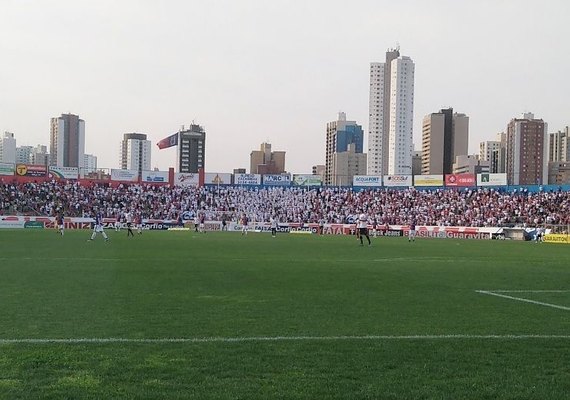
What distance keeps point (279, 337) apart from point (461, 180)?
72.7m

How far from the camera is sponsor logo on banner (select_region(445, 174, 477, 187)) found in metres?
77.0

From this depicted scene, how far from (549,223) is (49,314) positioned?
5892 centimetres

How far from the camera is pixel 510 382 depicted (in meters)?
6.38

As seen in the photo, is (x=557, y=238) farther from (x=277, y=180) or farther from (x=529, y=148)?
(x=529, y=148)

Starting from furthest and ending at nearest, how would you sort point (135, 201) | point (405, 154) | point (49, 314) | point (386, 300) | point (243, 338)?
point (405, 154) → point (135, 201) → point (386, 300) → point (49, 314) → point (243, 338)

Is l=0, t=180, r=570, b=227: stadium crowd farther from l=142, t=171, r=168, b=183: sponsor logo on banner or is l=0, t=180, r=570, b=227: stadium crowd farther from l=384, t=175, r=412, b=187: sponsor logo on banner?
l=142, t=171, r=168, b=183: sponsor logo on banner

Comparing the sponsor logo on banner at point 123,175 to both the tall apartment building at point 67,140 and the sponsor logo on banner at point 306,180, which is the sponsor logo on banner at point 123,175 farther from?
the tall apartment building at point 67,140

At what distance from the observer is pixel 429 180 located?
79.8 m

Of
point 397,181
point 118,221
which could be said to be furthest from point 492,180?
point 118,221

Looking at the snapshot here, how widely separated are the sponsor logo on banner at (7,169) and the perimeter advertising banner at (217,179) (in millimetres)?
23343

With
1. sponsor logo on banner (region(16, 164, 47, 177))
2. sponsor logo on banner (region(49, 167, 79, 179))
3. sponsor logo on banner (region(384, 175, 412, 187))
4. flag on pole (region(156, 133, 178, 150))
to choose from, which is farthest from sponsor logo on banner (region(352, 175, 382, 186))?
sponsor logo on banner (region(16, 164, 47, 177))

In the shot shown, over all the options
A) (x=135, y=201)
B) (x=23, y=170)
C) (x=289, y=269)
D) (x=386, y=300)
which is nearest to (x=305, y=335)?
(x=386, y=300)

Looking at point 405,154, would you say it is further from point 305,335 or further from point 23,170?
point 305,335

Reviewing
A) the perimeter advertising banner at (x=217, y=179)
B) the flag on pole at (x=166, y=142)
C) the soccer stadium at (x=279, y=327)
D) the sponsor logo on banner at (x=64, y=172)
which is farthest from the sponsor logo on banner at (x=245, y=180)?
the soccer stadium at (x=279, y=327)
